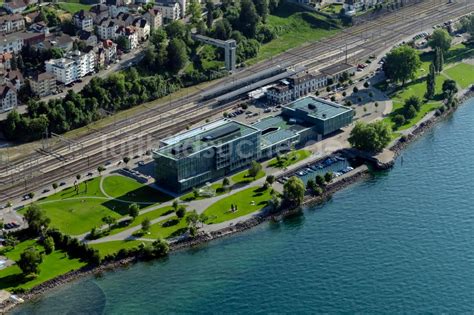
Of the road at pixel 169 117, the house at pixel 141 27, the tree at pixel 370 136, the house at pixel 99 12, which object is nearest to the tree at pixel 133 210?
the road at pixel 169 117

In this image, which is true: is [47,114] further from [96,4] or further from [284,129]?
[96,4]

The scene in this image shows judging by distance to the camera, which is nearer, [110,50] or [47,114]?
[47,114]

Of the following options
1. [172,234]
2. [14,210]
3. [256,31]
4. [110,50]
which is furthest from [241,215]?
[256,31]

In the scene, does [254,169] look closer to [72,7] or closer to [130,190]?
[130,190]

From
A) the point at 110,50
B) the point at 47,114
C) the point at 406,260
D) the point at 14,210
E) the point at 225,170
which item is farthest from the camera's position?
the point at 110,50

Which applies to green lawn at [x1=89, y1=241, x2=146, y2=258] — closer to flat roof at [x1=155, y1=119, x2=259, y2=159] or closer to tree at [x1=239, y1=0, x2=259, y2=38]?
flat roof at [x1=155, y1=119, x2=259, y2=159]

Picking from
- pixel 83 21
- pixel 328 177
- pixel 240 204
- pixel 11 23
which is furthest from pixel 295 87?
pixel 11 23
